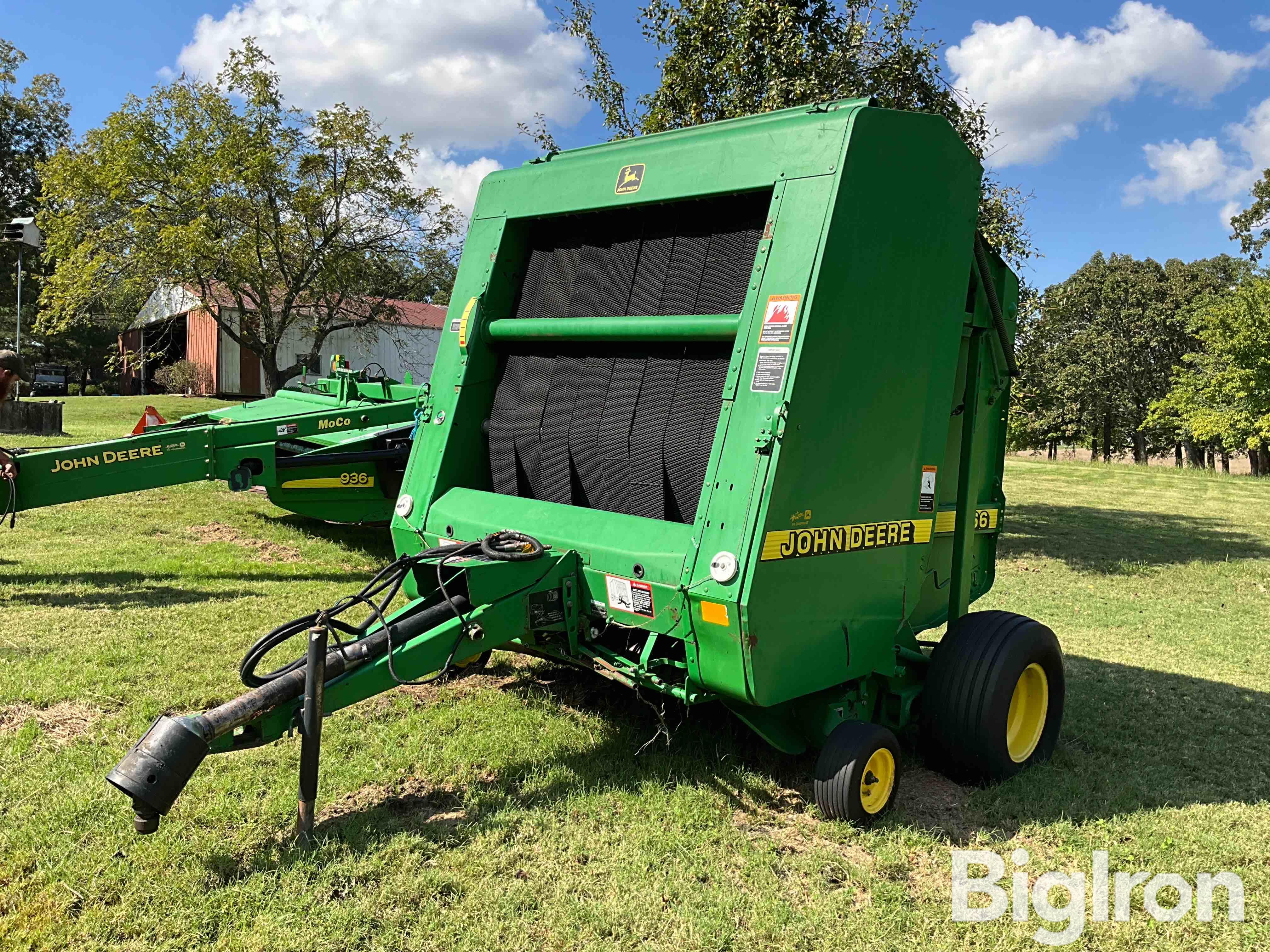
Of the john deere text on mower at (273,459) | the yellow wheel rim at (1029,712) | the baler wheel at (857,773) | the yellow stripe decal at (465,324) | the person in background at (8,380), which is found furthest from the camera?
the john deere text on mower at (273,459)

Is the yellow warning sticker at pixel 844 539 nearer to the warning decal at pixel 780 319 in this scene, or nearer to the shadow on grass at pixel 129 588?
the warning decal at pixel 780 319

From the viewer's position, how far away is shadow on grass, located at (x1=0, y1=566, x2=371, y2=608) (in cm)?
660

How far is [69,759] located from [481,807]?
1824 millimetres

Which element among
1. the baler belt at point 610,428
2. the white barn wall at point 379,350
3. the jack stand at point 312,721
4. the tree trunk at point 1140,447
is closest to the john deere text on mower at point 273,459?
the baler belt at point 610,428

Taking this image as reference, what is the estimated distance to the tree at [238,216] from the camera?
18.6 metres

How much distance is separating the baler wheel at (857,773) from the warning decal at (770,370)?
57.0 inches

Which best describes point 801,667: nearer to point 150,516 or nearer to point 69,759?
point 69,759

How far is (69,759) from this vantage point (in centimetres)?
400

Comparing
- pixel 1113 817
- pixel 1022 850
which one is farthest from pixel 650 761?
pixel 1113 817

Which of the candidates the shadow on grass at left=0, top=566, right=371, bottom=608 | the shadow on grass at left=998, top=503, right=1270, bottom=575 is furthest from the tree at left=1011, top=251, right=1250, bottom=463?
the shadow on grass at left=0, top=566, right=371, bottom=608

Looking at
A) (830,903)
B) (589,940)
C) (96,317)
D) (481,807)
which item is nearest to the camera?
(589,940)

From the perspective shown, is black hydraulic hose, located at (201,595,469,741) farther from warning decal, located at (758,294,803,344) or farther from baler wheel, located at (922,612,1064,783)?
baler wheel, located at (922,612,1064,783)

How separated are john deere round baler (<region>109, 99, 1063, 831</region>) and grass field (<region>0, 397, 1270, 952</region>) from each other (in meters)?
0.29

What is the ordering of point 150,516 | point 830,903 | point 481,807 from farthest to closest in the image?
point 150,516, point 481,807, point 830,903
